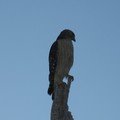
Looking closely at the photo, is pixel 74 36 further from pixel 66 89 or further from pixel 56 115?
pixel 56 115

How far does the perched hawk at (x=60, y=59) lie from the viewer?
37.6 feet

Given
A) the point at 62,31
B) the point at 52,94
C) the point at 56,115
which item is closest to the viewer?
the point at 56,115

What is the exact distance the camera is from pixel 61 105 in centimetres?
1049

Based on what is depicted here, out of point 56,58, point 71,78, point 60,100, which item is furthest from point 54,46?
point 60,100

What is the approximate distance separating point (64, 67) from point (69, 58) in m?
0.28

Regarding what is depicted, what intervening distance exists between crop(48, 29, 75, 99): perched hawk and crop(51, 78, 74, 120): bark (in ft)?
1.49

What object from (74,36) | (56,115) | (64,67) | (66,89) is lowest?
(56,115)

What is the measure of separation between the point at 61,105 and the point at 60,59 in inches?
60.8

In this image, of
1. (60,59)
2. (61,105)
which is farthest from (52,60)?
(61,105)

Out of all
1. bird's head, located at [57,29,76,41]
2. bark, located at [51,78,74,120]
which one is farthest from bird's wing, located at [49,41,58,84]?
bark, located at [51,78,74,120]

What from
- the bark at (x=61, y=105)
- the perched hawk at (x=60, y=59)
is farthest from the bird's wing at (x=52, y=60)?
the bark at (x=61, y=105)

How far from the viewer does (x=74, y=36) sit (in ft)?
39.8

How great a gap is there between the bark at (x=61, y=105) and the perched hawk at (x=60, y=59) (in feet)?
1.49

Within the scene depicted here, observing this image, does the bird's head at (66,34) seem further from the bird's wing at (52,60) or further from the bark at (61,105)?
the bark at (61,105)
